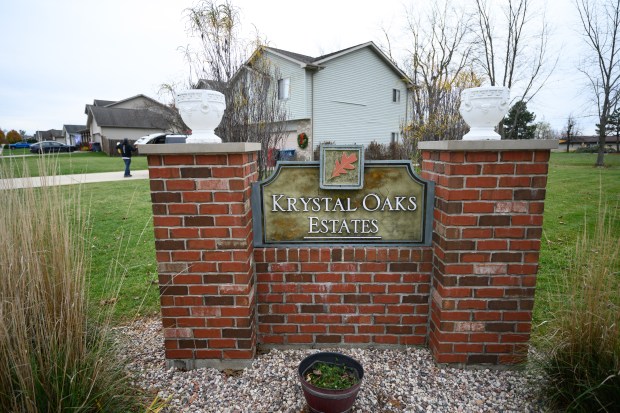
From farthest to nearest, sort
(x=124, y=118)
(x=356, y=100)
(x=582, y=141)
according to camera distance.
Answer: (x=582, y=141), (x=124, y=118), (x=356, y=100)

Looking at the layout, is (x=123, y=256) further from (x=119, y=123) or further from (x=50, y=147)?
(x=119, y=123)

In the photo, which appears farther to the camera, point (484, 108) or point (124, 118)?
point (124, 118)

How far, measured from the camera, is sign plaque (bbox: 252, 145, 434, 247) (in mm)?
2646

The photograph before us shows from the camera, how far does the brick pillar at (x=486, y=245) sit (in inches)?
91.4

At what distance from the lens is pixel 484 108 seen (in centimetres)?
232

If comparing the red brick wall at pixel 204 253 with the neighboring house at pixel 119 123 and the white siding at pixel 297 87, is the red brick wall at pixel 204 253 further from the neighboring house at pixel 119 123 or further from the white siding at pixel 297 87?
the neighboring house at pixel 119 123

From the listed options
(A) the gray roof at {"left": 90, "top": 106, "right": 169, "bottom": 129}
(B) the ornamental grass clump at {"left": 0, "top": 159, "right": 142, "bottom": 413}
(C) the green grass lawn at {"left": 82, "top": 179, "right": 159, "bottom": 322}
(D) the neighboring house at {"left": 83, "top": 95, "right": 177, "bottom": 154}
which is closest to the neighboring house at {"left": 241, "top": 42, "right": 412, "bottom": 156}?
(C) the green grass lawn at {"left": 82, "top": 179, "right": 159, "bottom": 322}

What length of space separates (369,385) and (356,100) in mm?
19485

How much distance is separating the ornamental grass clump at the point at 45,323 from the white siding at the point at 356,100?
674 inches

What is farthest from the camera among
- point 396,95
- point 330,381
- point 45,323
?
point 396,95

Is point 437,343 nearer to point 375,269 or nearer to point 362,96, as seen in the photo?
point 375,269

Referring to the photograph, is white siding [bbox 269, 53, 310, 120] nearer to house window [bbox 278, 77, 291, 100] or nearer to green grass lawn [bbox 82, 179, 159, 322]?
house window [bbox 278, 77, 291, 100]

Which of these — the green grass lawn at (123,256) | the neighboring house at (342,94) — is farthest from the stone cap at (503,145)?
the neighboring house at (342,94)

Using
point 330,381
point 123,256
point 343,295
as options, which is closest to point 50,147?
point 343,295
